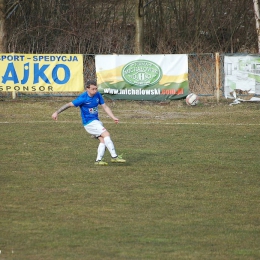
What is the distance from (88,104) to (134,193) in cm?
291

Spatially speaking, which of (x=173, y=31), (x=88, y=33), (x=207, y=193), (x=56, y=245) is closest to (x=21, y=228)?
(x=56, y=245)

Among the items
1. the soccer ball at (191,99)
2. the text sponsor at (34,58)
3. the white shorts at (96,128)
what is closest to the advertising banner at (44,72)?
the text sponsor at (34,58)

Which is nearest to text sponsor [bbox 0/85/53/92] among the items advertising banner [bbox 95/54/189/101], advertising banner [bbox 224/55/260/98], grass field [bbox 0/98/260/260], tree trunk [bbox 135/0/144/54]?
advertising banner [bbox 95/54/189/101]

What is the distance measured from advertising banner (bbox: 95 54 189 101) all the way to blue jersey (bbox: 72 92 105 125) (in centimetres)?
1102

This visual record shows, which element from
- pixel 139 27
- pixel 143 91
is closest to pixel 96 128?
pixel 143 91

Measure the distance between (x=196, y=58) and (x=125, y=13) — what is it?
1339 centimetres

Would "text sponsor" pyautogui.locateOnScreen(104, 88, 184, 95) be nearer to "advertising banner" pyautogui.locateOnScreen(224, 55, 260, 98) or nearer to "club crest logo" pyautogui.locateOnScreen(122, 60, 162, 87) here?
"club crest logo" pyautogui.locateOnScreen(122, 60, 162, 87)

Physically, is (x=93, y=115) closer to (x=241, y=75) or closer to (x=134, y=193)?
(x=134, y=193)

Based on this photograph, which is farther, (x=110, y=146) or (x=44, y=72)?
(x=44, y=72)

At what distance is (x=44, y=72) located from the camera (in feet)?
81.7

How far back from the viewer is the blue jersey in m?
13.6

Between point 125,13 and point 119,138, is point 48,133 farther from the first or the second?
point 125,13

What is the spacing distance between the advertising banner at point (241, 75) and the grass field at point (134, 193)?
13.3 ft

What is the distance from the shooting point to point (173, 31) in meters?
38.9
